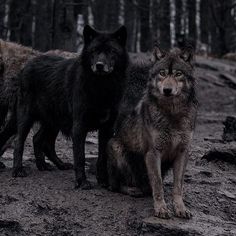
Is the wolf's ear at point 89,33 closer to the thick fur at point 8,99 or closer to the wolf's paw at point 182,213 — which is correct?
the thick fur at point 8,99

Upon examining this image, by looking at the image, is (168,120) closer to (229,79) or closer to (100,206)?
(100,206)

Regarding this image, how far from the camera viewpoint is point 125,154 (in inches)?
264

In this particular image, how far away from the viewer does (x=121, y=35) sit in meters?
6.86

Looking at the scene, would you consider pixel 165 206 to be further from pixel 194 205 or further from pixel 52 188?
pixel 52 188

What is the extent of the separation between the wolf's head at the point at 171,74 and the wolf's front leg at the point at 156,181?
65 centimetres

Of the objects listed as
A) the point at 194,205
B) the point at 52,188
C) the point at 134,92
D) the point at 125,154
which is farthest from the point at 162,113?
the point at 134,92

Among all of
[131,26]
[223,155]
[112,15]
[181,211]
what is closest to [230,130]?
[223,155]

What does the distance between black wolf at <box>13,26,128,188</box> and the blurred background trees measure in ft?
1.91

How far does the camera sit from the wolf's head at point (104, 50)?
6.59m

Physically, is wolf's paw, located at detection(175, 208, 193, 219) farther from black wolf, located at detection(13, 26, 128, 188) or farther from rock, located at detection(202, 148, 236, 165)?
rock, located at detection(202, 148, 236, 165)

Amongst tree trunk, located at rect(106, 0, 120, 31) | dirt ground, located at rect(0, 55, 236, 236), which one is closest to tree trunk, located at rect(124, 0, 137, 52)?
tree trunk, located at rect(106, 0, 120, 31)

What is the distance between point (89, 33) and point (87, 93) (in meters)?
0.74

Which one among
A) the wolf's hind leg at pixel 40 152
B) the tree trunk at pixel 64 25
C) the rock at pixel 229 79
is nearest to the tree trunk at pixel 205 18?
the rock at pixel 229 79

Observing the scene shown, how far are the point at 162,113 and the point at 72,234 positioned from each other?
5.41 ft
